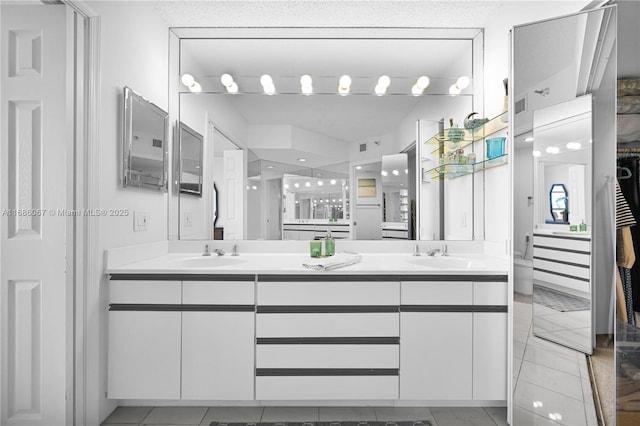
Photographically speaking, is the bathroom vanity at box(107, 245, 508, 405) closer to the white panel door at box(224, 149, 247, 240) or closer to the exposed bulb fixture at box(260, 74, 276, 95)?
the white panel door at box(224, 149, 247, 240)

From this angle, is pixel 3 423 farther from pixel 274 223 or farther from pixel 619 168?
pixel 619 168

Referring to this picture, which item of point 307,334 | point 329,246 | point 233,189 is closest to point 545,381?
point 307,334

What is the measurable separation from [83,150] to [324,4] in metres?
1.71

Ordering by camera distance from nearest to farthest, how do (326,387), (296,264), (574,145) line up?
(574,145)
(326,387)
(296,264)

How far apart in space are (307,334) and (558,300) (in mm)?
1282

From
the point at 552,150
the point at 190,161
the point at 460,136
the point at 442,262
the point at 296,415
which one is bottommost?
the point at 296,415

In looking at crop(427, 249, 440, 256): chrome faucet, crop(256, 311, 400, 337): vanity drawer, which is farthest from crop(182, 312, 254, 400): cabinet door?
crop(427, 249, 440, 256): chrome faucet

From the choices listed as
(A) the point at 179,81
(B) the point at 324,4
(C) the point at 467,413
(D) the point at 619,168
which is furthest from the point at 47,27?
(C) the point at 467,413

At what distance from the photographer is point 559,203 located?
4.87 feet

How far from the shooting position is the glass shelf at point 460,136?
2.19 meters

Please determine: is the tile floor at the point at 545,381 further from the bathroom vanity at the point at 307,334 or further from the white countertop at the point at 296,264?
the white countertop at the point at 296,264

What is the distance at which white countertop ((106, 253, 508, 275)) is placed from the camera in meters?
1.72

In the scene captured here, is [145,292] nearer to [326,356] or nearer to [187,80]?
[326,356]

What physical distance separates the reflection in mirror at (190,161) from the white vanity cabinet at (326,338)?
1.12 metres
